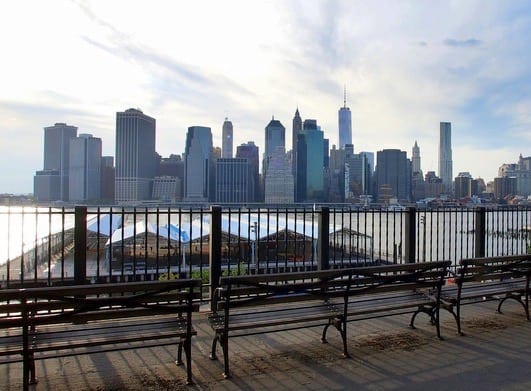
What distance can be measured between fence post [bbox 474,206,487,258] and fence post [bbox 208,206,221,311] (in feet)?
19.3

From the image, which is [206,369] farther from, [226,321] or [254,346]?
[254,346]

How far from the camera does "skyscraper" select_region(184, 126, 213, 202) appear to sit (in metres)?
40.4

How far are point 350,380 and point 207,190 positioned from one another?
3760 centimetres

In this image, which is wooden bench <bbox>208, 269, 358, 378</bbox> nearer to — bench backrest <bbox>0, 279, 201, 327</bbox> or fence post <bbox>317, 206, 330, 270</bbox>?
bench backrest <bbox>0, 279, 201, 327</bbox>

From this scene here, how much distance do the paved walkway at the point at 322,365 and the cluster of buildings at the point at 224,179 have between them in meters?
23.7

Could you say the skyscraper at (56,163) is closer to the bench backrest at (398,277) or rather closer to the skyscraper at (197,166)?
the skyscraper at (197,166)

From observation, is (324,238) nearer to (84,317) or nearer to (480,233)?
(480,233)

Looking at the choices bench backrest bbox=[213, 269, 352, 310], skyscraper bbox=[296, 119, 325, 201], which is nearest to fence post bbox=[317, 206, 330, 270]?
bench backrest bbox=[213, 269, 352, 310]

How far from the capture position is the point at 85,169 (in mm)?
46781

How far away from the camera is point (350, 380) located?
451 cm

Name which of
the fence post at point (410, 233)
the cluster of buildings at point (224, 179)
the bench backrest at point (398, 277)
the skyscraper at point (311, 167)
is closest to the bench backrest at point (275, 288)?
the bench backrest at point (398, 277)

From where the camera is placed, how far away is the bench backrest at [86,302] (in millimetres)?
3893

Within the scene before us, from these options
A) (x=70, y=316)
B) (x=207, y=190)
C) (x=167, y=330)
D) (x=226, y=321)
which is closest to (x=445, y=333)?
(x=226, y=321)

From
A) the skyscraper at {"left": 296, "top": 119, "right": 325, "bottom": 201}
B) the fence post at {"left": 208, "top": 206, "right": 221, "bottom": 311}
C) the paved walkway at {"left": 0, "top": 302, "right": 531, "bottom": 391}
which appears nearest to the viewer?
the paved walkway at {"left": 0, "top": 302, "right": 531, "bottom": 391}
